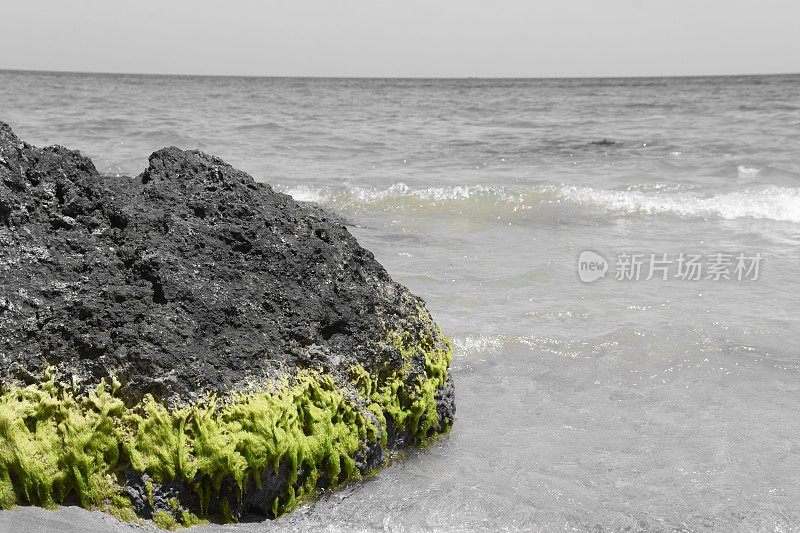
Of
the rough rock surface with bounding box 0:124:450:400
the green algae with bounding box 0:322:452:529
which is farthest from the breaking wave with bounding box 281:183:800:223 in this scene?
the green algae with bounding box 0:322:452:529

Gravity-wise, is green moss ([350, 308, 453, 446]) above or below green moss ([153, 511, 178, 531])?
above

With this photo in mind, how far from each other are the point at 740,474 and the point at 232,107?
2234cm

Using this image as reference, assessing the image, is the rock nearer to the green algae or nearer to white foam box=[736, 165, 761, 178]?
the green algae

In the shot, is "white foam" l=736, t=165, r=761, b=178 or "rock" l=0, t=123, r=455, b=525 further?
"white foam" l=736, t=165, r=761, b=178

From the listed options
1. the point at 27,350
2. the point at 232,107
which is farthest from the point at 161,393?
the point at 232,107

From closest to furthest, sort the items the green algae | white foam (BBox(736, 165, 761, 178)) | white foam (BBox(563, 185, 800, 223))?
1. the green algae
2. white foam (BBox(563, 185, 800, 223))
3. white foam (BBox(736, 165, 761, 178))

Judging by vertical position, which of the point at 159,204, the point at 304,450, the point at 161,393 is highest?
the point at 159,204

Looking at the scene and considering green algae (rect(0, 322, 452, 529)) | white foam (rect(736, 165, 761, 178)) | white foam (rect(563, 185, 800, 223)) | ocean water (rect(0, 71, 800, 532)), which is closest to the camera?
green algae (rect(0, 322, 452, 529))

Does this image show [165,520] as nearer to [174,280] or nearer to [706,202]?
[174,280]

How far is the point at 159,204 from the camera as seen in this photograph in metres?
2.74

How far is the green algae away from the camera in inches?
86.4

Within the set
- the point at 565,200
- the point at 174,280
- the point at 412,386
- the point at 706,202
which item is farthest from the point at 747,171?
the point at 174,280

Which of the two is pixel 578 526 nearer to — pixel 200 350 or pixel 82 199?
pixel 200 350

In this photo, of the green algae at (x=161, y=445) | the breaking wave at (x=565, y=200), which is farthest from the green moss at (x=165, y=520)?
the breaking wave at (x=565, y=200)
